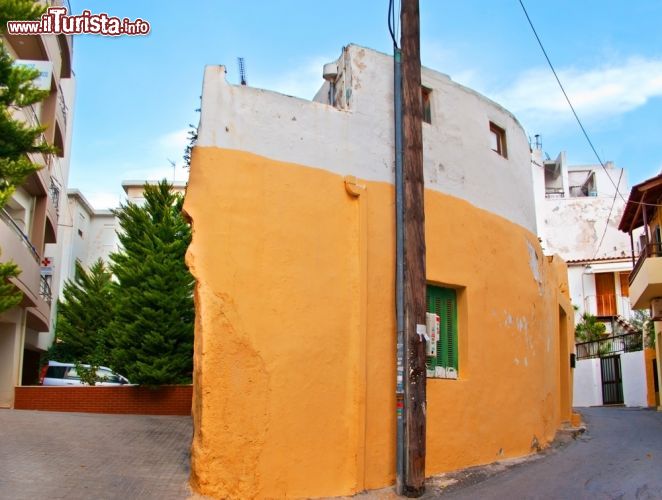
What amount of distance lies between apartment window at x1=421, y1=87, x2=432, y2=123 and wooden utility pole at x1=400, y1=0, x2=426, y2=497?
1103 millimetres

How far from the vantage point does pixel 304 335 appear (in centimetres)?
805

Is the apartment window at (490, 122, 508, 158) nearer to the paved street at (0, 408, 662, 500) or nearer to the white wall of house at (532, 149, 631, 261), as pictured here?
the paved street at (0, 408, 662, 500)

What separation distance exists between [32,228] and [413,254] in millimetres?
14238

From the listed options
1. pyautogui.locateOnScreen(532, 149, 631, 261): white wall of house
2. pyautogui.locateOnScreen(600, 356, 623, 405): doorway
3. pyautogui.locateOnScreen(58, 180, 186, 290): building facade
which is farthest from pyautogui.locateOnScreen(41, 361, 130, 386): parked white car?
pyautogui.locateOnScreen(532, 149, 631, 261): white wall of house

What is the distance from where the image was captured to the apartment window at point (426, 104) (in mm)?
10305

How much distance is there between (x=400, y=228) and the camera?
28.7ft

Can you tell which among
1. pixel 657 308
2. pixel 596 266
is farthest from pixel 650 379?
pixel 596 266

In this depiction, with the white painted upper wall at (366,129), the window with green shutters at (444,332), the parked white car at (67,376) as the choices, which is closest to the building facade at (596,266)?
the white painted upper wall at (366,129)

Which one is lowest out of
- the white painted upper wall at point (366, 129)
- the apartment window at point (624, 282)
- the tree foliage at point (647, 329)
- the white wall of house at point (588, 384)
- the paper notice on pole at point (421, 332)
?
the white wall of house at point (588, 384)

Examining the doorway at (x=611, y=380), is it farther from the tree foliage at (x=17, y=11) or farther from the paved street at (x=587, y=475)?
the tree foliage at (x=17, y=11)

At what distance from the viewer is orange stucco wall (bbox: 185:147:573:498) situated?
24.6 ft

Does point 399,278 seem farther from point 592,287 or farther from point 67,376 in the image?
point 592,287

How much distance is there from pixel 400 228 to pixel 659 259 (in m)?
12.1

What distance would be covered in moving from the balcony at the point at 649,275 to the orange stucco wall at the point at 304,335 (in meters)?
10.2
